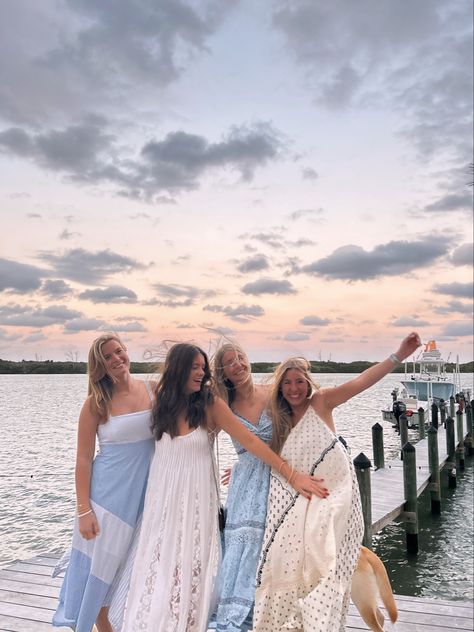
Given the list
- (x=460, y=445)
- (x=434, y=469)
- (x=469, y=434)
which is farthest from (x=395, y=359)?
(x=469, y=434)

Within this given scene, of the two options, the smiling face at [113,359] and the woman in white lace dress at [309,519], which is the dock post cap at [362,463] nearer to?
the woman in white lace dress at [309,519]

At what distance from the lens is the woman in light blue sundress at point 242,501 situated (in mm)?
3500

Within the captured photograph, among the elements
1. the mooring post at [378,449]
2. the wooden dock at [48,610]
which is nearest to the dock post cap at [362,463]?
the wooden dock at [48,610]

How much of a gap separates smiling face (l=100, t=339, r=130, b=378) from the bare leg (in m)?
1.49

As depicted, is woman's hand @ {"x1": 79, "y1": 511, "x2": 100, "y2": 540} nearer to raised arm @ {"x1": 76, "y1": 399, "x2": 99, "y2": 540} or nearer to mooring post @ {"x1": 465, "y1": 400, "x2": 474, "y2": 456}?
raised arm @ {"x1": 76, "y1": 399, "x2": 99, "y2": 540}

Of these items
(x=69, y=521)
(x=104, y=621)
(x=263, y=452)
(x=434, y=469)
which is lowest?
(x=69, y=521)

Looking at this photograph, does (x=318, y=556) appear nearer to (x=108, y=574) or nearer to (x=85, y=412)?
(x=108, y=574)

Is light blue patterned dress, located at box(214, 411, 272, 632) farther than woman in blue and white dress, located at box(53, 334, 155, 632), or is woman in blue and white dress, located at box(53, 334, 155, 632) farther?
woman in blue and white dress, located at box(53, 334, 155, 632)

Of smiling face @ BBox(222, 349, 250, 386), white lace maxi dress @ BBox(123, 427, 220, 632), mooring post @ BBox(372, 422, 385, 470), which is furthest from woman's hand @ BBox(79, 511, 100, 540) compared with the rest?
mooring post @ BBox(372, 422, 385, 470)

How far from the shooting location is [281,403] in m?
3.80

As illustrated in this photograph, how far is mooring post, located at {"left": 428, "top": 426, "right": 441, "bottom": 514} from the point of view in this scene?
46.2 feet

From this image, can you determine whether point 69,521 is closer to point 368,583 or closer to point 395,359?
point 368,583

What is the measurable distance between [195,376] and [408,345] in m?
1.33

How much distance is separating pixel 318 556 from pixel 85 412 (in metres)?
1.62
